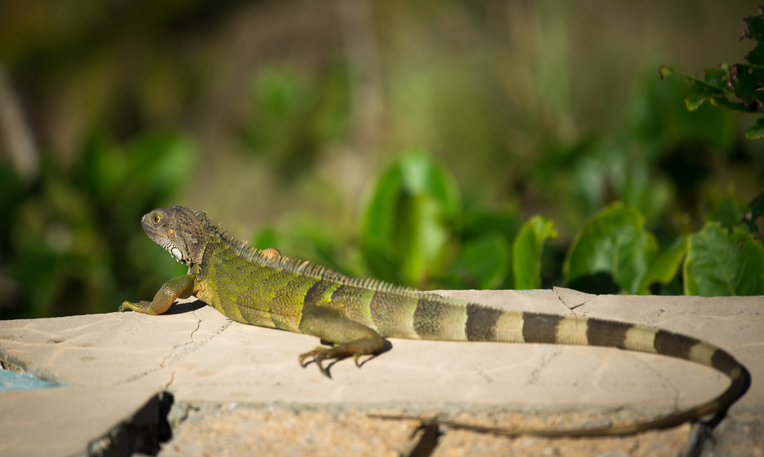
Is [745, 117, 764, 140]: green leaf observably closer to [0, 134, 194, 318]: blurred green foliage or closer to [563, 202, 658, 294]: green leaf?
[563, 202, 658, 294]: green leaf

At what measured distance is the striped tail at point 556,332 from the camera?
231 cm

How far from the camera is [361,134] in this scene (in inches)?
317

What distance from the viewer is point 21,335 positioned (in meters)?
2.89

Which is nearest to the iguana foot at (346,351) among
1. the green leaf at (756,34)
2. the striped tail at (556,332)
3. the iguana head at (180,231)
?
the striped tail at (556,332)

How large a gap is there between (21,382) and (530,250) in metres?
2.27

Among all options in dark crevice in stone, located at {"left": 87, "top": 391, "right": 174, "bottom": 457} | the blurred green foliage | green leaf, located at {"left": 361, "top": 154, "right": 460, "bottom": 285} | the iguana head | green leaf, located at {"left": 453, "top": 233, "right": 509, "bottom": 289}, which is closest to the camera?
dark crevice in stone, located at {"left": 87, "top": 391, "right": 174, "bottom": 457}

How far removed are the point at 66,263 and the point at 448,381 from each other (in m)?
3.24

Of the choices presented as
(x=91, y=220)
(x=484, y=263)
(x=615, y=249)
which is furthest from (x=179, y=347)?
(x=91, y=220)

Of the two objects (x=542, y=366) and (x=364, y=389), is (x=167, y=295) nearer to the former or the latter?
(x=364, y=389)

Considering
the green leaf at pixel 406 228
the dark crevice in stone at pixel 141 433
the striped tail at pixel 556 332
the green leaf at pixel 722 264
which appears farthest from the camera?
the green leaf at pixel 406 228

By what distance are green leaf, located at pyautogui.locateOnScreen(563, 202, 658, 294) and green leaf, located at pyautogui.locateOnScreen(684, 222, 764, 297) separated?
25 cm

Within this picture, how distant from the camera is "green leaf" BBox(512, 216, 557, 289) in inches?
126

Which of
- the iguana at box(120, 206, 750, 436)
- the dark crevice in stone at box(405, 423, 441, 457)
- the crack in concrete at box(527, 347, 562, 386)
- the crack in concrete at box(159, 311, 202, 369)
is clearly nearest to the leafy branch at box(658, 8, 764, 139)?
the iguana at box(120, 206, 750, 436)

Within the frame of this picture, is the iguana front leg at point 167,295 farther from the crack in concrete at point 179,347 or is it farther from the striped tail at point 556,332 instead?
the striped tail at point 556,332
